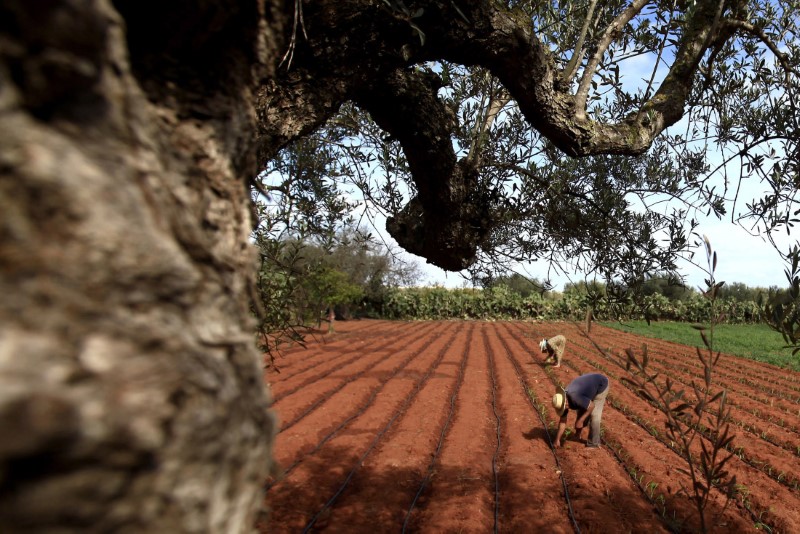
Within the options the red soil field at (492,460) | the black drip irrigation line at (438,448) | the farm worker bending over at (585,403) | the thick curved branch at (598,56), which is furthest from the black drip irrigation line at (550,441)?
the thick curved branch at (598,56)

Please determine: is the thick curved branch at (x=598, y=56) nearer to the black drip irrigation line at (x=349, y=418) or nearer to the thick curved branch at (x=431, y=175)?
the thick curved branch at (x=431, y=175)

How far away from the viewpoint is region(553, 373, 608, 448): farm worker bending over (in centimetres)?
860

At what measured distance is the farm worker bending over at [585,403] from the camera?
8.60 meters

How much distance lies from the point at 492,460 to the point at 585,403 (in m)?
1.81

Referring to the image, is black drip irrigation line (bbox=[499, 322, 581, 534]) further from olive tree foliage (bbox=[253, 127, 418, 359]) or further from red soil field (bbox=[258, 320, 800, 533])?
olive tree foliage (bbox=[253, 127, 418, 359])

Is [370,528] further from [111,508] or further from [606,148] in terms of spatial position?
[111,508]

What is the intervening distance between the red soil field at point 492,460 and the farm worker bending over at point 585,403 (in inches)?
11.1

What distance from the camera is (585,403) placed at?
28.1ft

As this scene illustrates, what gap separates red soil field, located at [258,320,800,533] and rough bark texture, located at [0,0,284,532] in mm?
1895

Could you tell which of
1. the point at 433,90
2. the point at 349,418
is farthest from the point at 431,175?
the point at 349,418

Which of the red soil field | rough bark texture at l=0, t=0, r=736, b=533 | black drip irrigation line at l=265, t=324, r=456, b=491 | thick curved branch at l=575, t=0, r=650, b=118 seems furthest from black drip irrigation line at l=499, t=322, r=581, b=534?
rough bark texture at l=0, t=0, r=736, b=533

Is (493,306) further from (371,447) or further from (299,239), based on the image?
(299,239)

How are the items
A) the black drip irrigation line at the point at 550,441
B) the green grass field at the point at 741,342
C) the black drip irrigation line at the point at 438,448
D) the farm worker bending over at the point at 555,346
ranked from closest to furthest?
the black drip irrigation line at the point at 550,441 → the black drip irrigation line at the point at 438,448 → the farm worker bending over at the point at 555,346 → the green grass field at the point at 741,342

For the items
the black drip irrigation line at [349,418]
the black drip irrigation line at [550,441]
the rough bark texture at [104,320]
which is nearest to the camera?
the rough bark texture at [104,320]
